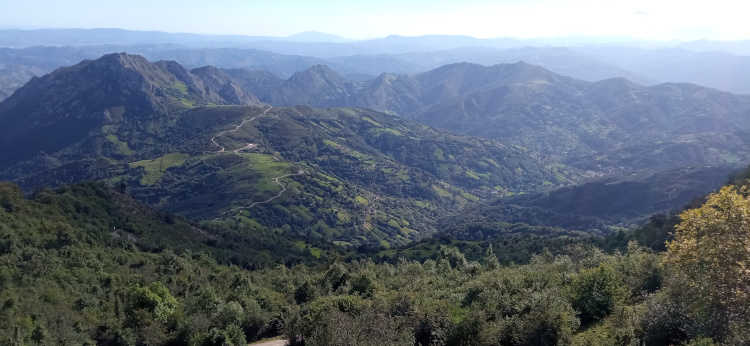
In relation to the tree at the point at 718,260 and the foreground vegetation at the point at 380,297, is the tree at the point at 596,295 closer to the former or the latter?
the foreground vegetation at the point at 380,297

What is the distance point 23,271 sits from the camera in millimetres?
53781

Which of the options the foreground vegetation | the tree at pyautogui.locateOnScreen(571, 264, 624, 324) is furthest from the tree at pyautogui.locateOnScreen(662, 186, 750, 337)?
the tree at pyautogui.locateOnScreen(571, 264, 624, 324)

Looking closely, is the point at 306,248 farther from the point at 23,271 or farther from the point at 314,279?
the point at 23,271

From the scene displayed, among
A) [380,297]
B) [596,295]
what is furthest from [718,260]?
[380,297]

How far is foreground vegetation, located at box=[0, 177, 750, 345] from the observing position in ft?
68.4

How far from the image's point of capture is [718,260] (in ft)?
64.2

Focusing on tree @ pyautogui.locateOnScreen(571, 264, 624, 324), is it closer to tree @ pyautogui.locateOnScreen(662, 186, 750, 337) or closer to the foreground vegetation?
the foreground vegetation

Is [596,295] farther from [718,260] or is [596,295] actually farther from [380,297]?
[380,297]

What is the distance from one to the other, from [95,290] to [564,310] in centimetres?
5611

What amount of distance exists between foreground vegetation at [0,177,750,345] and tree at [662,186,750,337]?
62 mm

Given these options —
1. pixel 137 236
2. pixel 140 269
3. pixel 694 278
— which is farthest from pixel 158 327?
pixel 137 236

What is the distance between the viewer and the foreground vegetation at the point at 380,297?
20.9 metres

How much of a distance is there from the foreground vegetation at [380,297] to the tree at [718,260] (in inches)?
2.4

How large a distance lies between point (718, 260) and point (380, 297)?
89.7ft
